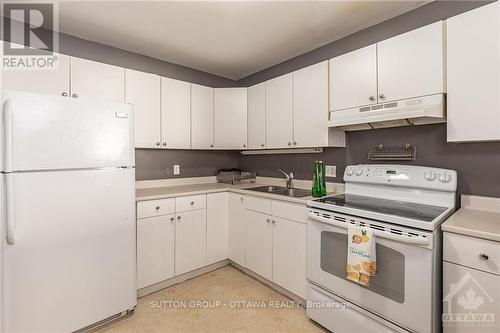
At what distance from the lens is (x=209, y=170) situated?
11.1 ft

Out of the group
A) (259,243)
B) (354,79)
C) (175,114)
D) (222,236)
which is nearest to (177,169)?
(175,114)

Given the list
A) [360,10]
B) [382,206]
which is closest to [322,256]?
[382,206]

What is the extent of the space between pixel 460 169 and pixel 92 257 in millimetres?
2643

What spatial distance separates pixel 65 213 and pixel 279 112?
6.73ft

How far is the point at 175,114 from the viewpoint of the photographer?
9.09 ft

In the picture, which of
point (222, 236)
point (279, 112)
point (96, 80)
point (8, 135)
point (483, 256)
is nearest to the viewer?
point (483, 256)

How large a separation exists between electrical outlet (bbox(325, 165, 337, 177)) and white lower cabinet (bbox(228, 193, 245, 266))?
2.95 ft

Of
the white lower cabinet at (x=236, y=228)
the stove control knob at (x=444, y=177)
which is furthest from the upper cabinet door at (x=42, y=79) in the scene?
the stove control knob at (x=444, y=177)

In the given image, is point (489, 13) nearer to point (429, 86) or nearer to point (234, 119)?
point (429, 86)

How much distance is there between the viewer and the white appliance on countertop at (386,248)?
136cm

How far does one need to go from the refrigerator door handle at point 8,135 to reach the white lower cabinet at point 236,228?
1.80 metres

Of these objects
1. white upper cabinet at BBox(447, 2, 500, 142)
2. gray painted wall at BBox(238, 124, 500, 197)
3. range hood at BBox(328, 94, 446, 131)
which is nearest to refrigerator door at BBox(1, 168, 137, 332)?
range hood at BBox(328, 94, 446, 131)

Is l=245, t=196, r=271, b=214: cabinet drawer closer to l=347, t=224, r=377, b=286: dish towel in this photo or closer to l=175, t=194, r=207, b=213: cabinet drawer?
l=175, t=194, r=207, b=213: cabinet drawer

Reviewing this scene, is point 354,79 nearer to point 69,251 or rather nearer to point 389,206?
point 389,206
